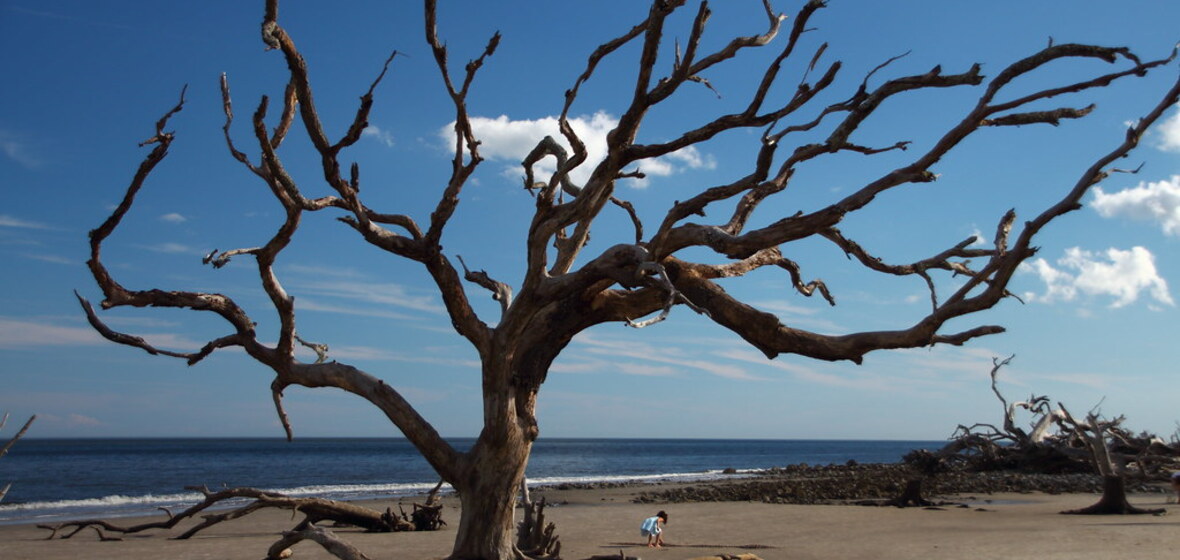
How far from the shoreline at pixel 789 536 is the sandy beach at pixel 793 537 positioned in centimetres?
2

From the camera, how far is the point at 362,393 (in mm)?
7719

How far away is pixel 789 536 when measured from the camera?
15.0m

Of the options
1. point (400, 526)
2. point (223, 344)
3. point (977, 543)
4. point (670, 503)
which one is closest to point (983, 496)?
point (670, 503)

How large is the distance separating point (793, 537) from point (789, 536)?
18 cm

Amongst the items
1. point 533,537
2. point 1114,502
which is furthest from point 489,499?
point 1114,502

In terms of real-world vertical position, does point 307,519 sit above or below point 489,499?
below

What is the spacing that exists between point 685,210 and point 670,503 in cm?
1777

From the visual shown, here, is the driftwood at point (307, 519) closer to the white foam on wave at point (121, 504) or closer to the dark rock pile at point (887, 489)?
the white foam on wave at point (121, 504)

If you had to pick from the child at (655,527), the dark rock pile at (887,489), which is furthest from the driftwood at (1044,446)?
the child at (655,527)

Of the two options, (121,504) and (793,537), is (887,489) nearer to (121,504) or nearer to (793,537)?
(793,537)

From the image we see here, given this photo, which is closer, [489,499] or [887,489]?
[489,499]

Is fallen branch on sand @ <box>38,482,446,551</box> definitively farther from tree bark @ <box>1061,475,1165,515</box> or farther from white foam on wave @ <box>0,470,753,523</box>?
tree bark @ <box>1061,475,1165,515</box>

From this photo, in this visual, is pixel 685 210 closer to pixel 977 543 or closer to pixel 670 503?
pixel 977 543

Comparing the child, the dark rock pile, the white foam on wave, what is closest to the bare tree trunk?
the child
